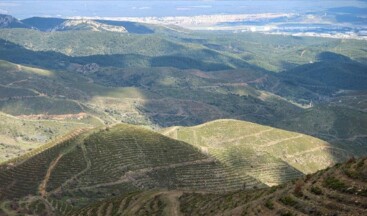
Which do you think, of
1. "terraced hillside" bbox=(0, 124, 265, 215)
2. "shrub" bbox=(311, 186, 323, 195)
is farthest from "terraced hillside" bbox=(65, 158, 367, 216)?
"terraced hillside" bbox=(0, 124, 265, 215)

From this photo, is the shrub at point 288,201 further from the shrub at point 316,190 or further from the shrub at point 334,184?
the shrub at point 334,184

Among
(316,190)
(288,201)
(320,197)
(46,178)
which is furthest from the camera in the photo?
(46,178)

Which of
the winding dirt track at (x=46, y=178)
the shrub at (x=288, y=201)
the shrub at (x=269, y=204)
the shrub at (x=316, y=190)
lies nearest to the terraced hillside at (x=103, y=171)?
the winding dirt track at (x=46, y=178)

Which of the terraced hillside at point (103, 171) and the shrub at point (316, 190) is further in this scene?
the terraced hillside at point (103, 171)

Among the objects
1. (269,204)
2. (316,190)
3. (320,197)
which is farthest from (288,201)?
(320,197)

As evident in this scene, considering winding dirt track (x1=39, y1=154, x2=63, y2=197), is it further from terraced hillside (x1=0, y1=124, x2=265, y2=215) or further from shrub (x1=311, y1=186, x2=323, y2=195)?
shrub (x1=311, y1=186, x2=323, y2=195)

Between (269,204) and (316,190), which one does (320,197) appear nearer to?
(316,190)

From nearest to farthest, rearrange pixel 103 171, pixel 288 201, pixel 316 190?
pixel 316 190
pixel 288 201
pixel 103 171

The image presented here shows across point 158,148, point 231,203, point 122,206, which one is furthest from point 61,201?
point 231,203
